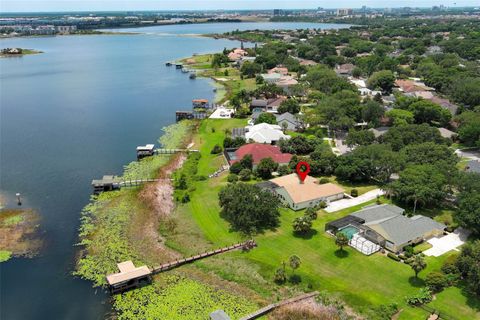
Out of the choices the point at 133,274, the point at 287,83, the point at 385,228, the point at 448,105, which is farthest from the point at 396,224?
the point at 287,83

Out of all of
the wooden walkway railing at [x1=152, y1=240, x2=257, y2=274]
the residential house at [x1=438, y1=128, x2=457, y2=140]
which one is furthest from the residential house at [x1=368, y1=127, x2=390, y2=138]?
the wooden walkway railing at [x1=152, y1=240, x2=257, y2=274]

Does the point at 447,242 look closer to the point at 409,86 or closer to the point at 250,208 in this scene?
the point at 250,208

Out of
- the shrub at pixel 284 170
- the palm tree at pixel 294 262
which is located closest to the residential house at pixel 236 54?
the shrub at pixel 284 170

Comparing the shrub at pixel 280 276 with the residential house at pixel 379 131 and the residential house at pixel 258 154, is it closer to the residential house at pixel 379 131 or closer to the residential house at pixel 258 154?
the residential house at pixel 258 154

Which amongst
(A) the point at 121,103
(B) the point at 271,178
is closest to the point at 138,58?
(A) the point at 121,103

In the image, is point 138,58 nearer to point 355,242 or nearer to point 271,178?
point 271,178

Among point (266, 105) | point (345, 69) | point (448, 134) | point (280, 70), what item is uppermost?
point (280, 70)
